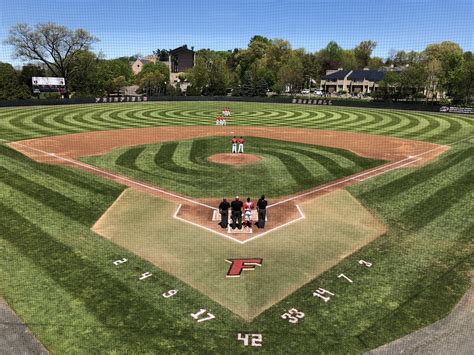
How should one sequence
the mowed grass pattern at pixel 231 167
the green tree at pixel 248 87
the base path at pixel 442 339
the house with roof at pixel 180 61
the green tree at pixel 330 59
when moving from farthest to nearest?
the green tree at pixel 330 59
the house with roof at pixel 180 61
the green tree at pixel 248 87
the mowed grass pattern at pixel 231 167
the base path at pixel 442 339

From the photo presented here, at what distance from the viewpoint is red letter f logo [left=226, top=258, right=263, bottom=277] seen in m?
11.1

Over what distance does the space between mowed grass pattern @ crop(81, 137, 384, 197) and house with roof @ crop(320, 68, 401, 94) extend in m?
94.1

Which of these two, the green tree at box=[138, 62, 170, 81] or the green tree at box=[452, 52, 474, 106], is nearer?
the green tree at box=[452, 52, 474, 106]

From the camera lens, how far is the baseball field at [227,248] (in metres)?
8.82

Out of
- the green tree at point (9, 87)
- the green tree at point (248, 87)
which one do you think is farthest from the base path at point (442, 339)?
the green tree at point (248, 87)

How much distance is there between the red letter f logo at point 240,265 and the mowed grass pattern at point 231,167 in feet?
21.0

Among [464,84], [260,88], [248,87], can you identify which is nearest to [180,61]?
[248,87]

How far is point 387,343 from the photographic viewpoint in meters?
8.37

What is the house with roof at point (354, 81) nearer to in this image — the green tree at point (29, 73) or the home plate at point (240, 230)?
the green tree at point (29, 73)

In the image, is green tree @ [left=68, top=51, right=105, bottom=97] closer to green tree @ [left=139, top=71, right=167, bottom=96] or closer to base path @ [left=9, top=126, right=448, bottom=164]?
green tree @ [left=139, top=71, right=167, bottom=96]

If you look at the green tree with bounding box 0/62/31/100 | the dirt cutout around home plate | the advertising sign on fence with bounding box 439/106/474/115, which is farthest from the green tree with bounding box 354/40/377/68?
the dirt cutout around home plate

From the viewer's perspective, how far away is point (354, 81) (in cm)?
11869

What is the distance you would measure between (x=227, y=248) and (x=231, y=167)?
10912mm

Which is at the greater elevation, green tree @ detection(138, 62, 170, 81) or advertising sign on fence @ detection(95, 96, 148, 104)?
green tree @ detection(138, 62, 170, 81)
